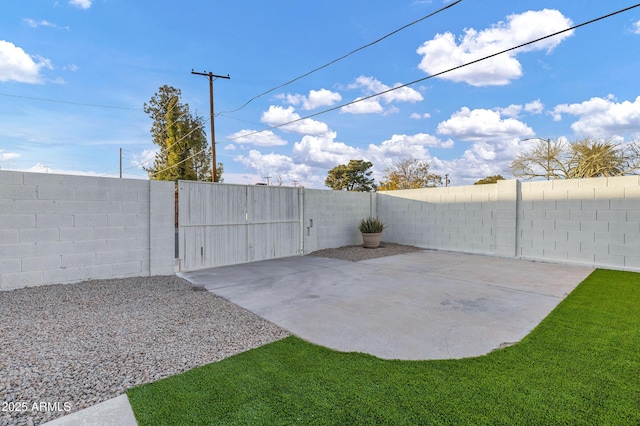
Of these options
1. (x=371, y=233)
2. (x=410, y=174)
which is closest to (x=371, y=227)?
(x=371, y=233)

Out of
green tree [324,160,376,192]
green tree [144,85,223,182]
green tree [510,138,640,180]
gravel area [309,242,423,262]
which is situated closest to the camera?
gravel area [309,242,423,262]

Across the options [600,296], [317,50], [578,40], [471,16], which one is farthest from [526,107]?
[600,296]

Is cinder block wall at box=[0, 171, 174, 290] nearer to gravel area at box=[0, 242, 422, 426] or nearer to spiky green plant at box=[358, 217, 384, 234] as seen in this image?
gravel area at box=[0, 242, 422, 426]

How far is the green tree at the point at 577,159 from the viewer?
15391mm

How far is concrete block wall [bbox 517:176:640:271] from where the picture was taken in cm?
668

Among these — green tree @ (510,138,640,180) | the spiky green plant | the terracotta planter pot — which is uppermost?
green tree @ (510,138,640,180)

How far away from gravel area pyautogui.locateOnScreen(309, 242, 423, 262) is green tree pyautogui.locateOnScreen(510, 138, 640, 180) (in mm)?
12400

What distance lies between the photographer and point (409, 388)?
219 centimetres

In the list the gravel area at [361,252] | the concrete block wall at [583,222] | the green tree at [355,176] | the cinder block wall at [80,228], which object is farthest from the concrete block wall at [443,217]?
the green tree at [355,176]

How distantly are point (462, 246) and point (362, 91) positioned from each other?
5.47 meters

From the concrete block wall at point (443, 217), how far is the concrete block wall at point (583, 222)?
0.90 metres

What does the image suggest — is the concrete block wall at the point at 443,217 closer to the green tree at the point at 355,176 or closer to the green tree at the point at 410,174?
the green tree at the point at 410,174

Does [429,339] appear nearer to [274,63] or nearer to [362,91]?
[362,91]

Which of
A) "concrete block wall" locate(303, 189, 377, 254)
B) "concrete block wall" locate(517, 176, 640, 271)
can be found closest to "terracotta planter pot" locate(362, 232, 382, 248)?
"concrete block wall" locate(303, 189, 377, 254)
